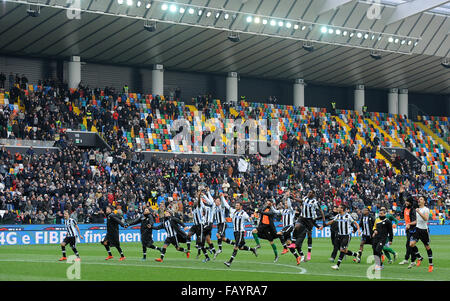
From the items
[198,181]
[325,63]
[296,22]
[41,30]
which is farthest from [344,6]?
→ [41,30]

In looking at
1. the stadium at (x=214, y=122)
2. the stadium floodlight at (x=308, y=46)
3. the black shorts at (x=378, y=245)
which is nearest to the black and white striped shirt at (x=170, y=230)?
the stadium at (x=214, y=122)

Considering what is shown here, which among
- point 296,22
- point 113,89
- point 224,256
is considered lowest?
point 224,256

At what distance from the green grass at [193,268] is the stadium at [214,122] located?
51cm

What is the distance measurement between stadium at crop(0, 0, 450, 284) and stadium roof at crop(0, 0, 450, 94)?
135 mm

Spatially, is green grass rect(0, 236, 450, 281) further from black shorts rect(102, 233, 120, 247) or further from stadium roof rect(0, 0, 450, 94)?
stadium roof rect(0, 0, 450, 94)

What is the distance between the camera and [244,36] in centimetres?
5262

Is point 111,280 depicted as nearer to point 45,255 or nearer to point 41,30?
point 45,255

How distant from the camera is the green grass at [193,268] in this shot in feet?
70.3

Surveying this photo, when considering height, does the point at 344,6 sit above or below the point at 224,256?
above

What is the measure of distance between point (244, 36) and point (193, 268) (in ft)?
101

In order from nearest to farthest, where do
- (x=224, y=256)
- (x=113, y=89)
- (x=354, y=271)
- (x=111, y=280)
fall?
(x=111, y=280)
(x=354, y=271)
(x=224, y=256)
(x=113, y=89)

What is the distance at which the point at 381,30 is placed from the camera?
5534 cm

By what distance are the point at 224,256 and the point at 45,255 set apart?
6.65 m
